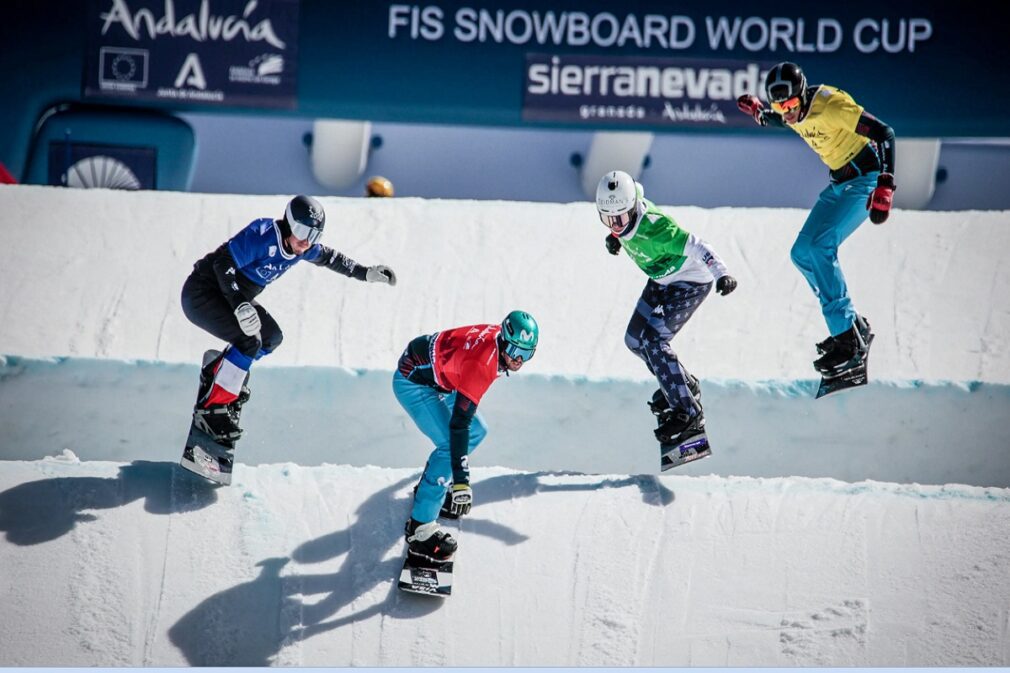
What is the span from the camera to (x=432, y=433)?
286 inches

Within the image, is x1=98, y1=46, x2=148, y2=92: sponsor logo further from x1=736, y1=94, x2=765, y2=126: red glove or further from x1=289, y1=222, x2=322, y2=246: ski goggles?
x1=736, y1=94, x2=765, y2=126: red glove

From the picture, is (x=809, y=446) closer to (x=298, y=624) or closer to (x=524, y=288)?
(x=524, y=288)

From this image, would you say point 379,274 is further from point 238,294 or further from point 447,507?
point 447,507

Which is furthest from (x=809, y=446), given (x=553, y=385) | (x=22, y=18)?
(x=22, y=18)

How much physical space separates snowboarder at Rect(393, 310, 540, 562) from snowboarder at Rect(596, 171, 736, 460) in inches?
49.5

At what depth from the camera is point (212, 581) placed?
285 inches

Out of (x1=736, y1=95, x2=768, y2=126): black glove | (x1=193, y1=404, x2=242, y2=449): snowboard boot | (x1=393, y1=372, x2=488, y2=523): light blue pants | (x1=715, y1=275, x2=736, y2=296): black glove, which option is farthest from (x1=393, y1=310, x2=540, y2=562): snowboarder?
(x1=736, y1=95, x2=768, y2=126): black glove

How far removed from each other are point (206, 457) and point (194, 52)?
6.84 m

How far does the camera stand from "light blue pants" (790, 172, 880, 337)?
8.10m

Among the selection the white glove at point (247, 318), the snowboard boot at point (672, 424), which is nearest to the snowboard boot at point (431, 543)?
the white glove at point (247, 318)

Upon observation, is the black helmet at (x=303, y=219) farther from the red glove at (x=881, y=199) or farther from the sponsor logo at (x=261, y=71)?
the sponsor logo at (x=261, y=71)

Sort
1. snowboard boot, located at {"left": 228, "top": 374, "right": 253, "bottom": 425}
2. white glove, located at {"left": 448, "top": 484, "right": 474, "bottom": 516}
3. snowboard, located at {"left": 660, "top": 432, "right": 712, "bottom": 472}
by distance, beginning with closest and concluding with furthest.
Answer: white glove, located at {"left": 448, "top": 484, "right": 474, "bottom": 516} < snowboard boot, located at {"left": 228, "top": 374, "right": 253, "bottom": 425} < snowboard, located at {"left": 660, "top": 432, "right": 712, "bottom": 472}

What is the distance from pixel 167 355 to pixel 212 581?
3.45m

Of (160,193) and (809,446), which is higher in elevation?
(160,193)
